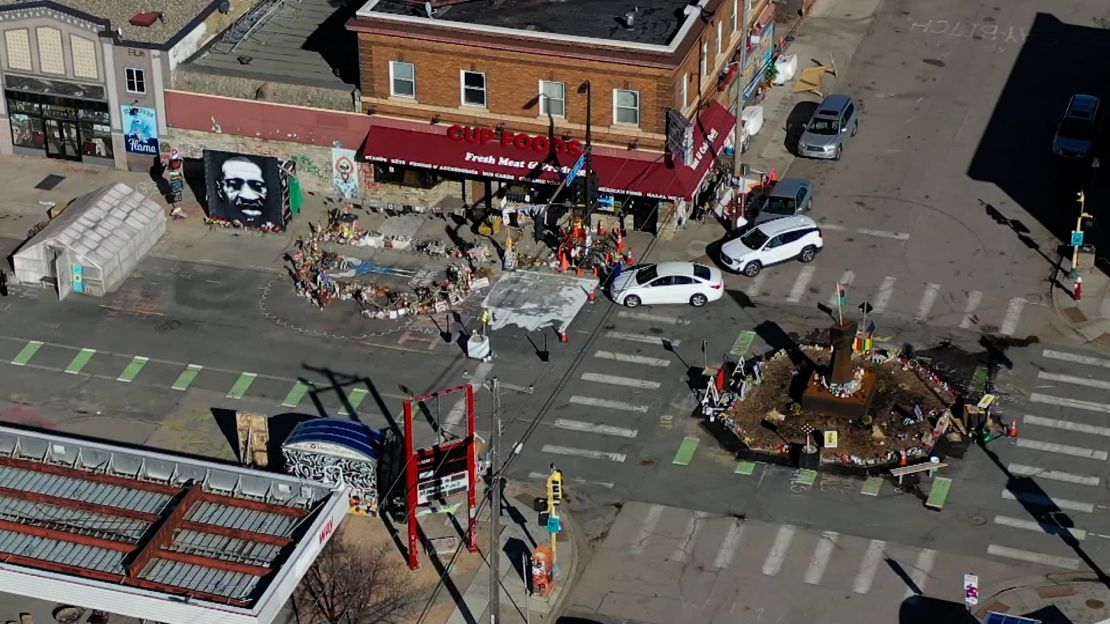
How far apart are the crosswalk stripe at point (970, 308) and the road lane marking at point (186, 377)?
26268mm

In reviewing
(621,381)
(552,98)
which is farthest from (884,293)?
(552,98)

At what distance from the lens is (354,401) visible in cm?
5916

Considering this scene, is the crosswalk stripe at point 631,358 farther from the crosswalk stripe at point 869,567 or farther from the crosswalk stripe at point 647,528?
the crosswalk stripe at point 869,567

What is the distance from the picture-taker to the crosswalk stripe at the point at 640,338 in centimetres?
6194

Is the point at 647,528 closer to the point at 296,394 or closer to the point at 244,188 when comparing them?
the point at 296,394

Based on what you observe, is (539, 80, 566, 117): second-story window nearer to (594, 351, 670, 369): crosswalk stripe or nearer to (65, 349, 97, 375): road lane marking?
(594, 351, 670, 369): crosswalk stripe

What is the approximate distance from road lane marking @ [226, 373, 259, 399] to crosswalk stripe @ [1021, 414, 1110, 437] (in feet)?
82.8

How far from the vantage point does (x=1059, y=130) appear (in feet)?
243

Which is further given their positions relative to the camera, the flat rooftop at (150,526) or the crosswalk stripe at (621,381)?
the crosswalk stripe at (621,381)

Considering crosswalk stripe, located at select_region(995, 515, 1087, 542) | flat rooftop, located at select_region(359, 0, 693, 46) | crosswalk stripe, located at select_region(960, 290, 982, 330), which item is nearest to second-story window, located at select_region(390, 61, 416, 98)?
flat rooftop, located at select_region(359, 0, 693, 46)

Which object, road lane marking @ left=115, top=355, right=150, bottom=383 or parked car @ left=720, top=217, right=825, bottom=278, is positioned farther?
parked car @ left=720, top=217, right=825, bottom=278

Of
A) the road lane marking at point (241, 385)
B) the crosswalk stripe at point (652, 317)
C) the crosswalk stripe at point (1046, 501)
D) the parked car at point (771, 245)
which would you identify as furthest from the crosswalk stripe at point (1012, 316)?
the road lane marking at point (241, 385)

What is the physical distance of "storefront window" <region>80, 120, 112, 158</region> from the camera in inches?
2908

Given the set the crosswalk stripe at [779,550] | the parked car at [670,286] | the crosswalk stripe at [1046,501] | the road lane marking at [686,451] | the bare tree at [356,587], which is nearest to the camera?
the bare tree at [356,587]
